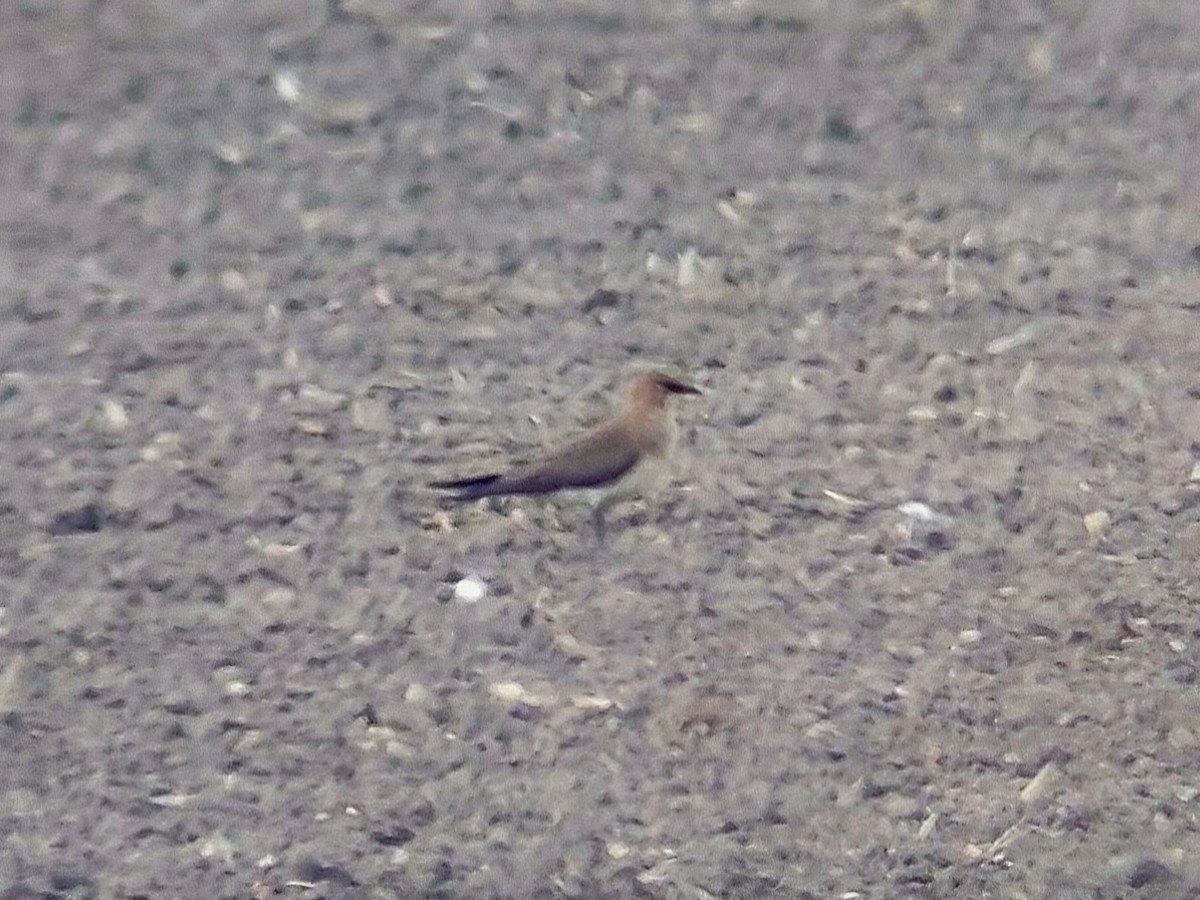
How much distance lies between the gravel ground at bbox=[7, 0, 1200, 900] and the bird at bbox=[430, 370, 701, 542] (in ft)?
0.36

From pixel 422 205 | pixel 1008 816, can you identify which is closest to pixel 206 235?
pixel 422 205

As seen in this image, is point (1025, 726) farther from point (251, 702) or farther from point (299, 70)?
point (299, 70)

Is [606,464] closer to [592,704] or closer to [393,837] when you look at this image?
[592,704]

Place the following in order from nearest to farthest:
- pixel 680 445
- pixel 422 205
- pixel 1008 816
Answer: pixel 1008 816 < pixel 680 445 < pixel 422 205

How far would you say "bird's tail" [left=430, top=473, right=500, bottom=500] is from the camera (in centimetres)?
438

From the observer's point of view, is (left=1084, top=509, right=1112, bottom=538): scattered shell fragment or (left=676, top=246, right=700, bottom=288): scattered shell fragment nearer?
(left=1084, top=509, right=1112, bottom=538): scattered shell fragment

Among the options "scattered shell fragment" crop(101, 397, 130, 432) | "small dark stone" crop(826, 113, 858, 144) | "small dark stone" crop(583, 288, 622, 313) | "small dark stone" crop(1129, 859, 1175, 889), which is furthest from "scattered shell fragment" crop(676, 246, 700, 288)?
"small dark stone" crop(1129, 859, 1175, 889)

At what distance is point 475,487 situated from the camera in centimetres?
439

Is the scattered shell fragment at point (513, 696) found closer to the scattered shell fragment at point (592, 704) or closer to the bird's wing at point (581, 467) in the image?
the scattered shell fragment at point (592, 704)

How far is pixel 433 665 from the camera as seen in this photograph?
4.21 m

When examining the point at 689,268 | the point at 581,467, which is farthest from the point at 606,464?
the point at 689,268

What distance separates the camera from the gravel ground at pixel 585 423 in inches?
159

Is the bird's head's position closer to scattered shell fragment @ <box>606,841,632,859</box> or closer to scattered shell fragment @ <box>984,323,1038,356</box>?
scattered shell fragment @ <box>984,323,1038,356</box>

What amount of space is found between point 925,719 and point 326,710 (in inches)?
60.4
